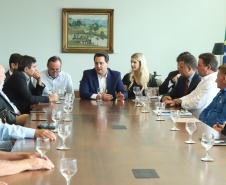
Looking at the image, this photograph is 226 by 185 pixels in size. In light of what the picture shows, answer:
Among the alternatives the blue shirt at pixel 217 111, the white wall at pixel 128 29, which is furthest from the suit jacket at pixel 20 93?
the white wall at pixel 128 29

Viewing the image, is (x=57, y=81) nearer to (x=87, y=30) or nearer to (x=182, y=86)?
(x=182, y=86)

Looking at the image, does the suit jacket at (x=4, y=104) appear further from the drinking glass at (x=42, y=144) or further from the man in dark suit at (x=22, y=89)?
the drinking glass at (x=42, y=144)

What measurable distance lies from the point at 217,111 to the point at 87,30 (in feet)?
16.0

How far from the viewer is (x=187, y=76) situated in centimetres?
586

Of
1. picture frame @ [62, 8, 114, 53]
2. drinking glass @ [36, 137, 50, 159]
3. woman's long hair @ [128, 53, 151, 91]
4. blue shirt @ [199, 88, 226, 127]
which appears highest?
picture frame @ [62, 8, 114, 53]

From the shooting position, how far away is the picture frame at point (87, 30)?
8953mm

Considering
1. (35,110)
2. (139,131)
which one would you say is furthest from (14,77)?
(139,131)

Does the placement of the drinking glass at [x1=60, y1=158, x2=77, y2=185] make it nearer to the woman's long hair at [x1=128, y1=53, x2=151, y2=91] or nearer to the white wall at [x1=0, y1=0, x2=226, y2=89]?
the woman's long hair at [x1=128, y1=53, x2=151, y2=91]

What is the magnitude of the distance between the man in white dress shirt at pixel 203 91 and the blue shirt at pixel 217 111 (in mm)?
273

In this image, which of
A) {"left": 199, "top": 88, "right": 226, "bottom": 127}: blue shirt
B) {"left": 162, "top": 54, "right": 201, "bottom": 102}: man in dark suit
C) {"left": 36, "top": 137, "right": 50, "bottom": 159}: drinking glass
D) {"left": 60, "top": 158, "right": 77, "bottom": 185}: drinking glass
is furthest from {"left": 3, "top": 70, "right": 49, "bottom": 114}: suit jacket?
{"left": 60, "top": 158, "right": 77, "bottom": 185}: drinking glass

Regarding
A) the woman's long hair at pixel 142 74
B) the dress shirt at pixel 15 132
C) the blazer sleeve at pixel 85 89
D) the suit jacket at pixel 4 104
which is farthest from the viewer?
the woman's long hair at pixel 142 74

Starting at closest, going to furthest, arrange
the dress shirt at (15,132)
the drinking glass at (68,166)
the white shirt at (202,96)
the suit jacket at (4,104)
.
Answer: the drinking glass at (68,166)
the dress shirt at (15,132)
the suit jacket at (4,104)
the white shirt at (202,96)

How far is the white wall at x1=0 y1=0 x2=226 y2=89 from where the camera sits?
352 inches

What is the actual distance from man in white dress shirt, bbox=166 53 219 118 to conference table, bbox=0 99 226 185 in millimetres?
1148
